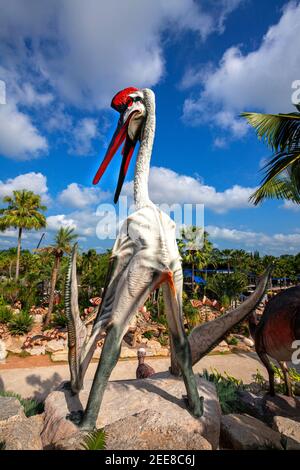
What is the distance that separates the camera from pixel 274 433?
11.4 ft

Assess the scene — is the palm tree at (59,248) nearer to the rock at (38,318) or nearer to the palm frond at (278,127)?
the rock at (38,318)

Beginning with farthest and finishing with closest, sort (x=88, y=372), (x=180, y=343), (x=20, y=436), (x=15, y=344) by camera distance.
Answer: (x=15, y=344) < (x=88, y=372) < (x=180, y=343) < (x=20, y=436)

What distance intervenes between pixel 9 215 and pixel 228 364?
17099mm

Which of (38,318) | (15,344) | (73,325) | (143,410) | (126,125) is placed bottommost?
(15,344)

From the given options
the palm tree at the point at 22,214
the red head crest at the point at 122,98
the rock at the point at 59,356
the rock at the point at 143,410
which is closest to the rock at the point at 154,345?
the rock at the point at 59,356

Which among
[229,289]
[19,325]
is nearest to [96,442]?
[19,325]

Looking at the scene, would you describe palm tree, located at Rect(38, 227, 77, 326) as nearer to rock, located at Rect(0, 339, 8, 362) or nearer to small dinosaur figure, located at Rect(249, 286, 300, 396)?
rock, located at Rect(0, 339, 8, 362)

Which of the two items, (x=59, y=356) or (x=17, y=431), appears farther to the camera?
(x=59, y=356)

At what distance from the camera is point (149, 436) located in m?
2.65

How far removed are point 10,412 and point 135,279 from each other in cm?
229

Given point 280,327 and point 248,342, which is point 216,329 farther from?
point 248,342

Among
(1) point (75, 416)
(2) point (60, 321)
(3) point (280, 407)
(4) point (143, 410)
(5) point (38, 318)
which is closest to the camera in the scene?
(1) point (75, 416)

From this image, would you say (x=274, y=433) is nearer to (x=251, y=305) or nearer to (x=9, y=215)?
(x=251, y=305)

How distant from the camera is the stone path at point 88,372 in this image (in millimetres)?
7242
